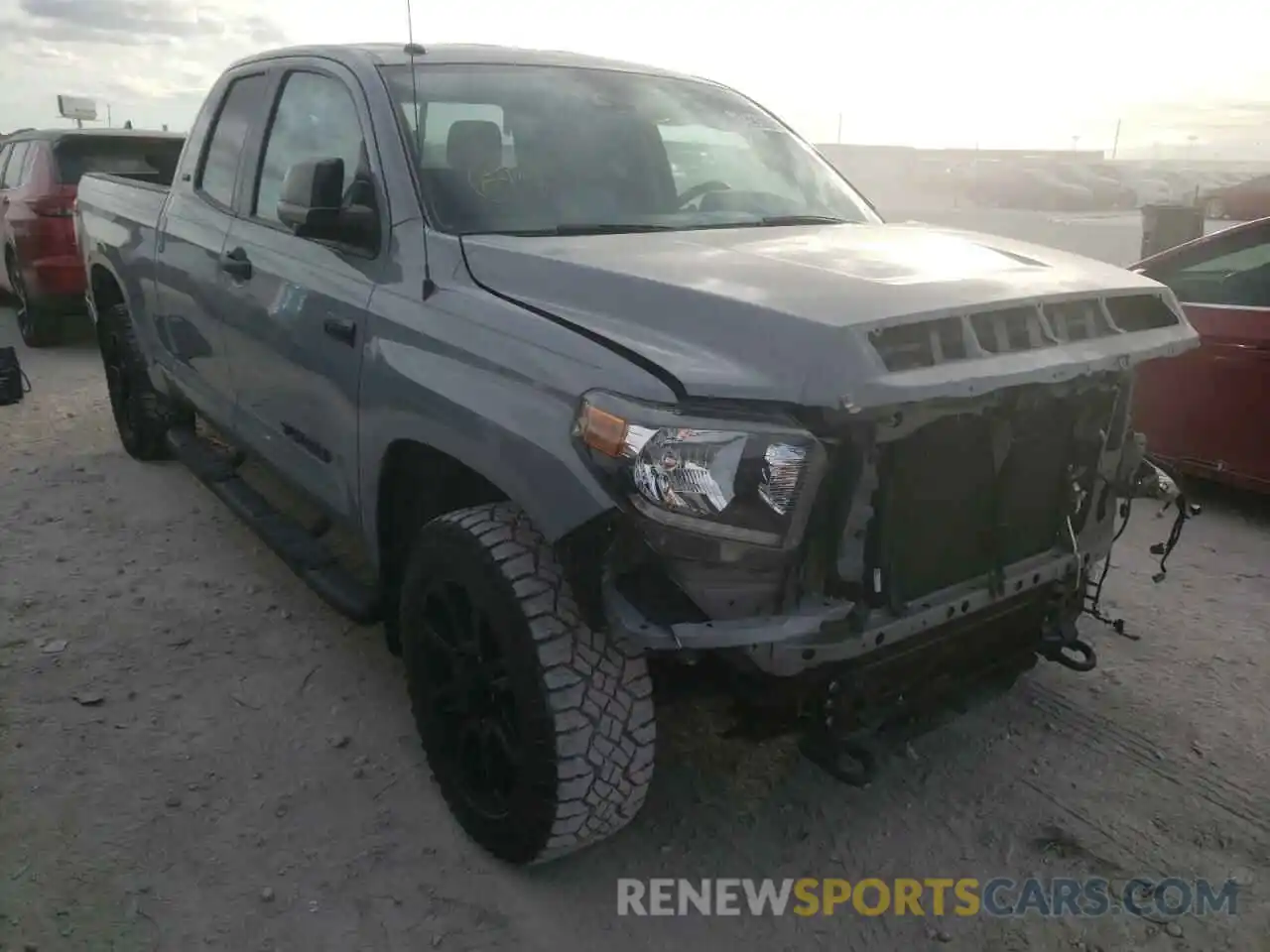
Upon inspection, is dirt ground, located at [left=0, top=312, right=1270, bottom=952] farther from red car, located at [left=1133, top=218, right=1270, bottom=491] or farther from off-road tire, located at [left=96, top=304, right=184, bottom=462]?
off-road tire, located at [left=96, top=304, right=184, bottom=462]

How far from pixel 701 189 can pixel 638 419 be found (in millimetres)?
1543

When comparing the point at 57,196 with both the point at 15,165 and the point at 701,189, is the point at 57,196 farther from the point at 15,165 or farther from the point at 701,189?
the point at 701,189

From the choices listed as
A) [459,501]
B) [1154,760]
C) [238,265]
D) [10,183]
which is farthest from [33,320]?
[1154,760]

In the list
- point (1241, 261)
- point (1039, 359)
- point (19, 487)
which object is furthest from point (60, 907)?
point (1241, 261)

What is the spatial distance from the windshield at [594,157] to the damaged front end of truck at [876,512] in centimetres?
106

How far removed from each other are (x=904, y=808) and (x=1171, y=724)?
0.98 metres

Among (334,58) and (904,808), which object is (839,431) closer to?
(904,808)

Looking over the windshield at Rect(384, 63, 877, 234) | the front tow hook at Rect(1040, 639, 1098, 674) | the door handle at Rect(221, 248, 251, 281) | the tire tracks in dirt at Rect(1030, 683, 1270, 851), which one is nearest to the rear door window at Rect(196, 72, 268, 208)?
the door handle at Rect(221, 248, 251, 281)

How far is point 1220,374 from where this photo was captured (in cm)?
450

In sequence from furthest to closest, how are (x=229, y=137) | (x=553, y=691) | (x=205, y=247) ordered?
(x=229, y=137) < (x=205, y=247) < (x=553, y=691)

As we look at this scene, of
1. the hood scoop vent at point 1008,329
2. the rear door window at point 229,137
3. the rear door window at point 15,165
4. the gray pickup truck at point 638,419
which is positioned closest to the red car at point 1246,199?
the gray pickup truck at point 638,419

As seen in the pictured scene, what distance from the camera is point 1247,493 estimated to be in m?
5.14

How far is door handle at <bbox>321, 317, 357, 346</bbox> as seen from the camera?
2746 mm

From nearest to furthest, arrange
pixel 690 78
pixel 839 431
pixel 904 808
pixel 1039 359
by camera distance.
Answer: pixel 839 431 → pixel 1039 359 → pixel 904 808 → pixel 690 78
